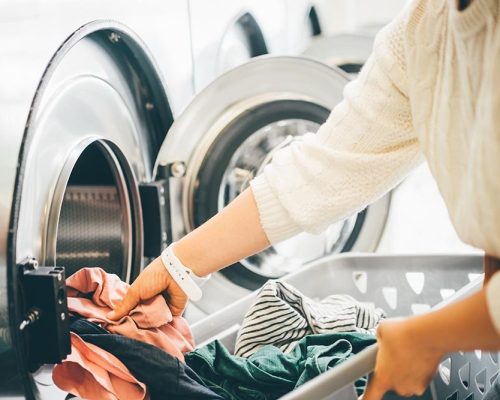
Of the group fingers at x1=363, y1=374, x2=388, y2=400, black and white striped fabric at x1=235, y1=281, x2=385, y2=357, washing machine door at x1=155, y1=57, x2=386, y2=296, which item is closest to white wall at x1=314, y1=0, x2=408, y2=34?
washing machine door at x1=155, y1=57, x2=386, y2=296

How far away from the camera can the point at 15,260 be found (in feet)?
2.88

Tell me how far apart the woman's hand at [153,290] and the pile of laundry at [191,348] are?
0.01m

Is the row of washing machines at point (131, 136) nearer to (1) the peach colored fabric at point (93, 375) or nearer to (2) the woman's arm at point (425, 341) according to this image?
(1) the peach colored fabric at point (93, 375)

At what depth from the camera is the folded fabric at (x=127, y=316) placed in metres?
1.00

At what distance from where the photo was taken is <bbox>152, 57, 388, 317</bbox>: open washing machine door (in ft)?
4.64

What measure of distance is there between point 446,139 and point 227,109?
2.42 ft

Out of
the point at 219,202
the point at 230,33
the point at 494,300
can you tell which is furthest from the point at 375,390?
the point at 230,33

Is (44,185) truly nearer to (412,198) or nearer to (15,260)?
(15,260)

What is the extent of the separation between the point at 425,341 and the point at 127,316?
476mm

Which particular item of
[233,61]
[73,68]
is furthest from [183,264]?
[233,61]

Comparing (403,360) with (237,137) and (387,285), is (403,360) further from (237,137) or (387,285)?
(237,137)

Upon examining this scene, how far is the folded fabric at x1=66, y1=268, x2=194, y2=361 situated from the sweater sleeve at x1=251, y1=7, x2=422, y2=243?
0.68 ft

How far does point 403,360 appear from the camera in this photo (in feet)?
2.42

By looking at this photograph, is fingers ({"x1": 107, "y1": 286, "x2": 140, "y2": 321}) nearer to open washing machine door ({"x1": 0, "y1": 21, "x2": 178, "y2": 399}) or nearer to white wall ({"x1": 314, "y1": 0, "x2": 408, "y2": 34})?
open washing machine door ({"x1": 0, "y1": 21, "x2": 178, "y2": 399})
